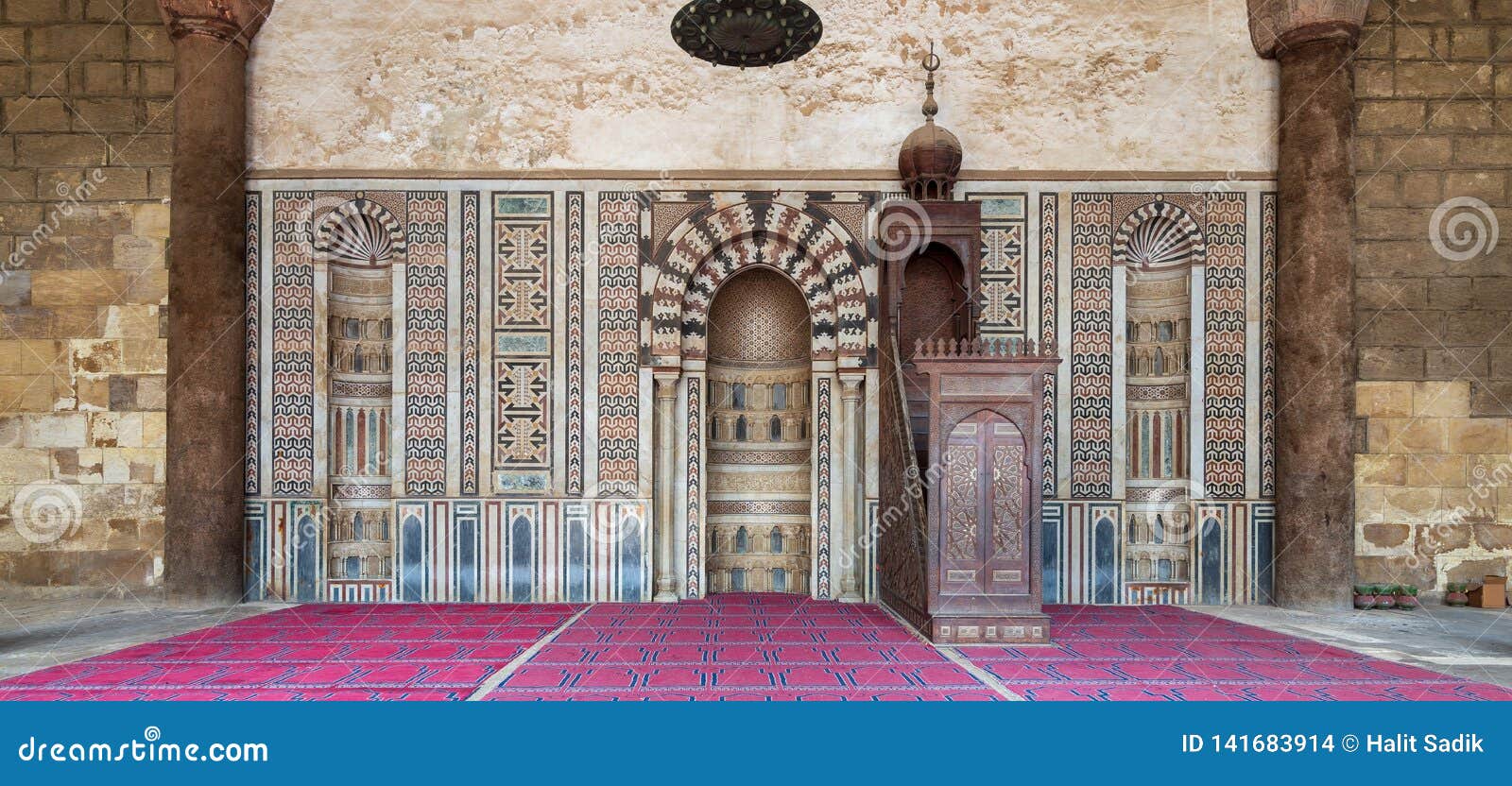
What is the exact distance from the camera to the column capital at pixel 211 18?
6.47m

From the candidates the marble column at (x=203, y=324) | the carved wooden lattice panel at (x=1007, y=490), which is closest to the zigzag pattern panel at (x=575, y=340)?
the marble column at (x=203, y=324)

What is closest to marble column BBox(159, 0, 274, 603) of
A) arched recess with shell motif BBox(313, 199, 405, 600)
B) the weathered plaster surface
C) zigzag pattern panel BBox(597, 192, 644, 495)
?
the weathered plaster surface

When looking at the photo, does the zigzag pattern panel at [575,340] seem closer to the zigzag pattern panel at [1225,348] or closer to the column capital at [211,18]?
the column capital at [211,18]

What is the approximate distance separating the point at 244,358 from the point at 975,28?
18.9 ft

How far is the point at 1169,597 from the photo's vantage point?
6.76 metres

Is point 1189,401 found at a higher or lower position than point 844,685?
higher

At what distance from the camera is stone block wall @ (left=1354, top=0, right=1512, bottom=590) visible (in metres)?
6.77

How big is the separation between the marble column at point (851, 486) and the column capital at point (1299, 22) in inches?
149

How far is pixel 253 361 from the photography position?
22.1 ft

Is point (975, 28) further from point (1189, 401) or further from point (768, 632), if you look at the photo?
point (768, 632)

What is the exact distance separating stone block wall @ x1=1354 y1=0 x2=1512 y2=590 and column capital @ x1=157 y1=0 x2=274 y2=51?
7.97m

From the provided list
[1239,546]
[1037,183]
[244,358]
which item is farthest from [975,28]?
[244,358]

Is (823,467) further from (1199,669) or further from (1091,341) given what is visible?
(1199,669)

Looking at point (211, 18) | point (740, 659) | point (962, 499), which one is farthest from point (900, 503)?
point (211, 18)
